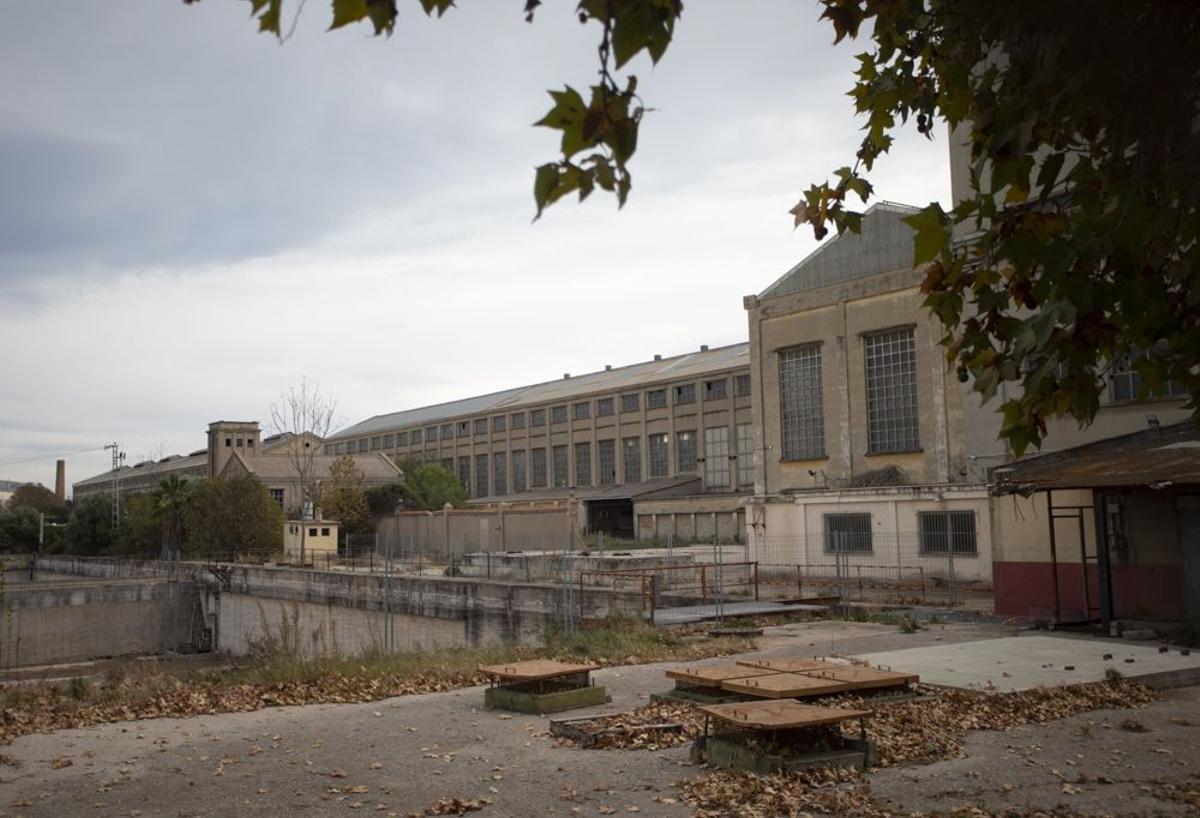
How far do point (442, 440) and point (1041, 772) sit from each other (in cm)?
8671

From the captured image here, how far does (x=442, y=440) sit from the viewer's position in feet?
306

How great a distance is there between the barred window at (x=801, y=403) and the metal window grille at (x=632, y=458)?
2959 cm

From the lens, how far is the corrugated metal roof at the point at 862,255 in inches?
1610

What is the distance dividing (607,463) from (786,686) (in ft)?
219

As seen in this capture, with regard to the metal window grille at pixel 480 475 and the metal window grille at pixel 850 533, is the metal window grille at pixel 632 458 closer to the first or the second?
the metal window grille at pixel 480 475

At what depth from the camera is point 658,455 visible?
7250 cm

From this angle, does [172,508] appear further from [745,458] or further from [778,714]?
[778,714]

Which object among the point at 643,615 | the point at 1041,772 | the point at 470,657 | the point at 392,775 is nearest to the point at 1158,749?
the point at 1041,772

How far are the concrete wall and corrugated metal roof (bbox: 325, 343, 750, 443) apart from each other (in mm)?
35271

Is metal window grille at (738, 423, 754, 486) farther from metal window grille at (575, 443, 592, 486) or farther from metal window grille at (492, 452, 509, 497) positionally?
metal window grille at (492, 452, 509, 497)

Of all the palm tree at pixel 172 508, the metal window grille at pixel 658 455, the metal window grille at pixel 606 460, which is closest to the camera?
the palm tree at pixel 172 508

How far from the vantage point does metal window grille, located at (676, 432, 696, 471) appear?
69438 mm

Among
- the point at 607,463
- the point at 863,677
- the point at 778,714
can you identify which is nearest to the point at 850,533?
the point at 863,677

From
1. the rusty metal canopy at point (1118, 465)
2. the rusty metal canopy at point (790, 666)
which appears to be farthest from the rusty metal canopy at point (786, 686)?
the rusty metal canopy at point (1118, 465)
